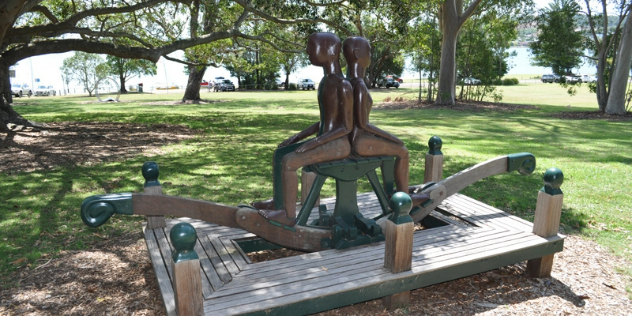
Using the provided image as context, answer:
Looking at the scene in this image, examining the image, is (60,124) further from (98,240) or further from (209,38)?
(98,240)

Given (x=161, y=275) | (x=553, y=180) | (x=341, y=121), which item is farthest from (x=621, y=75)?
(x=161, y=275)

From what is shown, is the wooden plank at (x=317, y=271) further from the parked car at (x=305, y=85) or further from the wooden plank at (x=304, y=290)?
the parked car at (x=305, y=85)

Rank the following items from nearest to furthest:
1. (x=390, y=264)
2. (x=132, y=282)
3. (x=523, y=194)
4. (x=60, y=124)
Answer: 1. (x=390, y=264)
2. (x=132, y=282)
3. (x=523, y=194)
4. (x=60, y=124)

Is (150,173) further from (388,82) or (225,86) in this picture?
(388,82)

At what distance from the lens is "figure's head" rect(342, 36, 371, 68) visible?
360cm

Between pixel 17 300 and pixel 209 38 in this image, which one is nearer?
pixel 17 300

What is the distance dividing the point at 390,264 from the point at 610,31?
21170 mm

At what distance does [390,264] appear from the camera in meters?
3.25

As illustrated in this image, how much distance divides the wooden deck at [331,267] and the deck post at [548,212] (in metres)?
0.09

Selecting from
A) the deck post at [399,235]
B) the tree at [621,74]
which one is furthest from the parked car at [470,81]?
the deck post at [399,235]

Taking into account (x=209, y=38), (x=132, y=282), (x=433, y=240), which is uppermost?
(x=209, y=38)

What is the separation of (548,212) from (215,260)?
281cm

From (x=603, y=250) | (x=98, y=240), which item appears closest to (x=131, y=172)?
(x=98, y=240)

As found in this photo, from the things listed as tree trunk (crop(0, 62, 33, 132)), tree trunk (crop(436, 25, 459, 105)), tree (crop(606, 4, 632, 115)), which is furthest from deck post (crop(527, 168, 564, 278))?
tree trunk (crop(436, 25, 459, 105))
